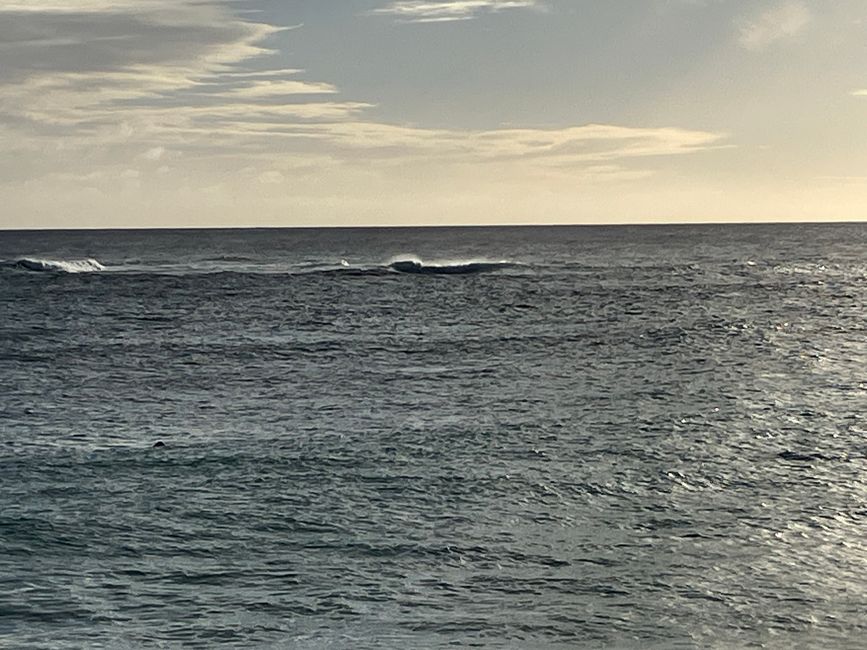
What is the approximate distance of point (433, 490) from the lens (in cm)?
2666

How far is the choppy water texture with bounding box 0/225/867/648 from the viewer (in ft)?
60.7

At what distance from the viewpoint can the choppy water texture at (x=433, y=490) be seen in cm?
1852

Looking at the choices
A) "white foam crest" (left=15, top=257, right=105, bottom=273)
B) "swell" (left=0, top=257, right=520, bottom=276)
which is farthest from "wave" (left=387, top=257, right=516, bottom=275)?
"white foam crest" (left=15, top=257, right=105, bottom=273)

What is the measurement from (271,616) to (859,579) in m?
10.1

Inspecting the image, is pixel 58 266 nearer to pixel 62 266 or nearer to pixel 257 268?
pixel 62 266

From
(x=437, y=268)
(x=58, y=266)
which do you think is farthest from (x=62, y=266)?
(x=437, y=268)

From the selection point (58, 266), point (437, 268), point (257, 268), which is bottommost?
point (58, 266)

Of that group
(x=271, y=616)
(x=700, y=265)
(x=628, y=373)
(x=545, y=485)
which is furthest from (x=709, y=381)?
(x=700, y=265)

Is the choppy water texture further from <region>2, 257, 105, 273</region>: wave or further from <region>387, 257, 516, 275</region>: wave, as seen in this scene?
<region>2, 257, 105, 273</region>: wave

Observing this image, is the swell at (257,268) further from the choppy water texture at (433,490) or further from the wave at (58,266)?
the choppy water texture at (433,490)

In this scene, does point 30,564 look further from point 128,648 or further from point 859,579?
point 859,579

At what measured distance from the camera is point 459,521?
2411 cm

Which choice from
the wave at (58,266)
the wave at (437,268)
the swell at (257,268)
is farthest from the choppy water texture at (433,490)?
the wave at (58,266)

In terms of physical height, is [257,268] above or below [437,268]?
below
